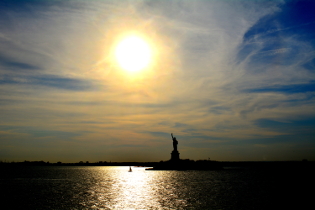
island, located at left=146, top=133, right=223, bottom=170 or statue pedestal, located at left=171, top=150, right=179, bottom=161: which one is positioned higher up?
statue pedestal, located at left=171, top=150, right=179, bottom=161

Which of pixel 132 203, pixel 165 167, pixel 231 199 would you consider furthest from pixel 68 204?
pixel 165 167

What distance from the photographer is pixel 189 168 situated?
124375 millimetres

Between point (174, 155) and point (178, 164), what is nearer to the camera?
point (174, 155)

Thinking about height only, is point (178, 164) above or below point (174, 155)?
below

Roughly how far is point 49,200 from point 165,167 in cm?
8972

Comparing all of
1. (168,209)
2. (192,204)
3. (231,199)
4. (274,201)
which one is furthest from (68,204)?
(274,201)

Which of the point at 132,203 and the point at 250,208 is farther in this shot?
the point at 132,203

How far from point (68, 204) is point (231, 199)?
72.3 ft

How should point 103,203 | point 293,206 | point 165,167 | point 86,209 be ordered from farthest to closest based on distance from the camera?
point 165,167 → point 103,203 → point 293,206 → point 86,209

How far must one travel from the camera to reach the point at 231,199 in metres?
37.7

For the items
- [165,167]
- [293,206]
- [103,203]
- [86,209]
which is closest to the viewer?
[86,209]

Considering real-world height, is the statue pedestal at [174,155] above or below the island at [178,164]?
above

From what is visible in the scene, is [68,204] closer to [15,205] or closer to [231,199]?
[15,205]

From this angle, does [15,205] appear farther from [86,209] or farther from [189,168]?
[189,168]
